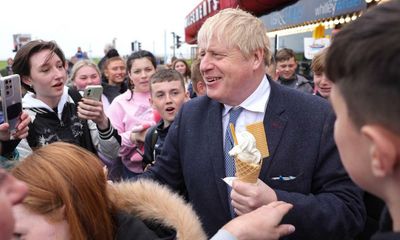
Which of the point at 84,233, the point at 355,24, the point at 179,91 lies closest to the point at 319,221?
the point at 84,233

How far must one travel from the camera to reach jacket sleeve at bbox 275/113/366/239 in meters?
1.72

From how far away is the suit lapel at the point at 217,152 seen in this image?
203 centimetres

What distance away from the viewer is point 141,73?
4.54 meters

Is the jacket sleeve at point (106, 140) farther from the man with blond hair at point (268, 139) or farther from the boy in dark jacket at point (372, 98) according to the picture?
the boy in dark jacket at point (372, 98)

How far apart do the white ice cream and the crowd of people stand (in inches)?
4.3

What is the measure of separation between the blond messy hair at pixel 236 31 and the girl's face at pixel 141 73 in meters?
2.43

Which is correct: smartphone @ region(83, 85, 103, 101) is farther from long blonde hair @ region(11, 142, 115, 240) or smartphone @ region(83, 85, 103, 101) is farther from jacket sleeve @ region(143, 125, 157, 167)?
long blonde hair @ region(11, 142, 115, 240)

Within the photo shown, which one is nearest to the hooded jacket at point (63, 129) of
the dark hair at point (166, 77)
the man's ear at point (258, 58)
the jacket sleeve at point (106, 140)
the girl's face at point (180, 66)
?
the jacket sleeve at point (106, 140)

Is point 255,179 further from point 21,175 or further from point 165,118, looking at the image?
point 165,118

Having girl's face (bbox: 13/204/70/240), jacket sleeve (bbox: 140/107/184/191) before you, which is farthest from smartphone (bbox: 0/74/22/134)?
girl's face (bbox: 13/204/70/240)

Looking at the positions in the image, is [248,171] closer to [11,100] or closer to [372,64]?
[372,64]

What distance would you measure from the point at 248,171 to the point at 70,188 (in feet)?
2.28

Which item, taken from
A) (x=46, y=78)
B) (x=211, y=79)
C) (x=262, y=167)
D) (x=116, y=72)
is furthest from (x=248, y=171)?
(x=116, y=72)

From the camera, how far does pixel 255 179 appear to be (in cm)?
165
